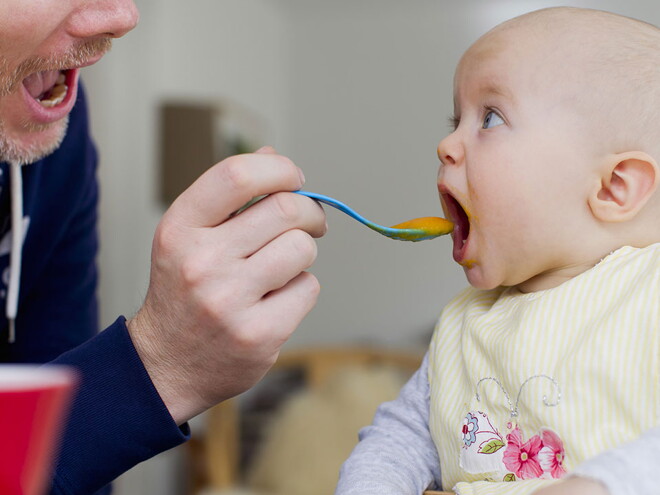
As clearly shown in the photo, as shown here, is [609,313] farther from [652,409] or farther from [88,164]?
[88,164]

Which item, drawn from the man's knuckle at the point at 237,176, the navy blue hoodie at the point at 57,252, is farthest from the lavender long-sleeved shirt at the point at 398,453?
the navy blue hoodie at the point at 57,252

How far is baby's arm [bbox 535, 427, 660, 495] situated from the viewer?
0.52m

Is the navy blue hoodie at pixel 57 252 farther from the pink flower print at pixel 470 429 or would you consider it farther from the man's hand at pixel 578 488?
the man's hand at pixel 578 488

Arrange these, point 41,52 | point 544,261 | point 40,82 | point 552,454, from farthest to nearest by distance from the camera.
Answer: point 40,82, point 41,52, point 544,261, point 552,454

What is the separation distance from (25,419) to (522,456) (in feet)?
1.76

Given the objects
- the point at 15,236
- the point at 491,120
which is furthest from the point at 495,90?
the point at 15,236

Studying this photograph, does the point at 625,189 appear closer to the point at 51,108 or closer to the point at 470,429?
the point at 470,429

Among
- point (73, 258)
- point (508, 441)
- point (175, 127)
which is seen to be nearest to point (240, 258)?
point (508, 441)

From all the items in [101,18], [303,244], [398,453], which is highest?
[101,18]

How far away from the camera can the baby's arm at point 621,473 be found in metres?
0.52

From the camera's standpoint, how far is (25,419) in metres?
0.33

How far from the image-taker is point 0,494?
0.34 meters

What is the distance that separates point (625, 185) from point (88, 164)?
3.01 ft

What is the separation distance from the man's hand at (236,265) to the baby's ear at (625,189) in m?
0.31
